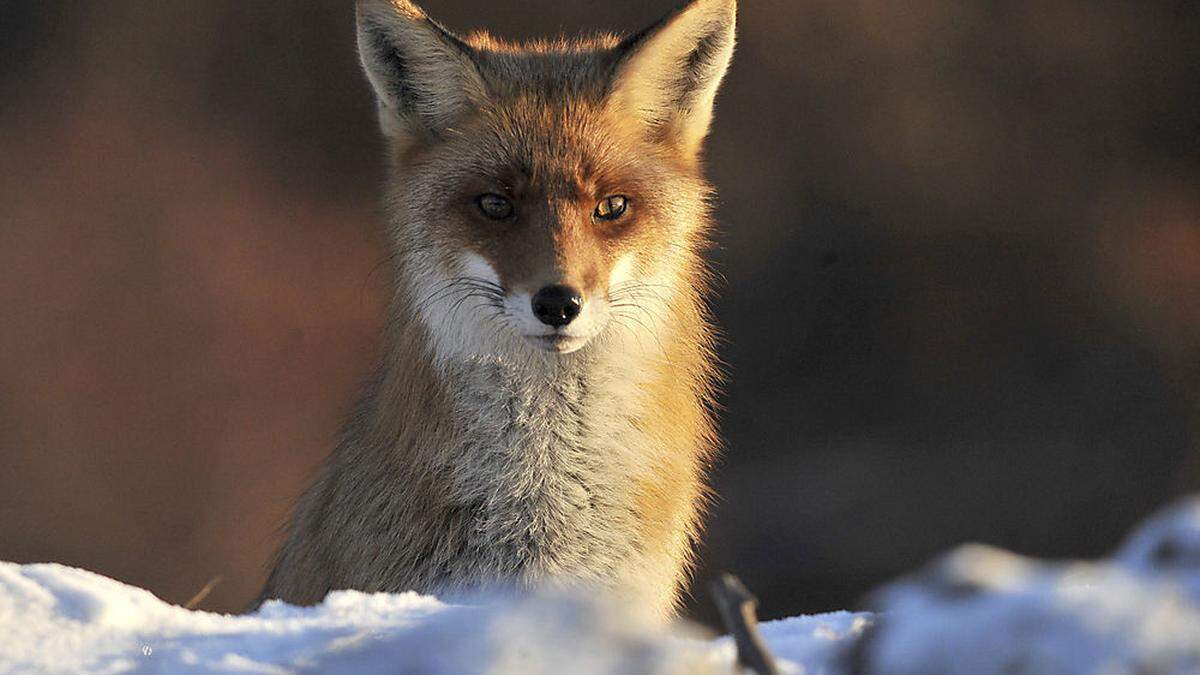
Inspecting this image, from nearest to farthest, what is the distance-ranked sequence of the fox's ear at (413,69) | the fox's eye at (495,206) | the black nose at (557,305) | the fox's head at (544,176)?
the black nose at (557,305) < the fox's head at (544,176) < the fox's eye at (495,206) < the fox's ear at (413,69)

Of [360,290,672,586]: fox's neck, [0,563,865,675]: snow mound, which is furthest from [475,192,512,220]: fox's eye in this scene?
[0,563,865,675]: snow mound

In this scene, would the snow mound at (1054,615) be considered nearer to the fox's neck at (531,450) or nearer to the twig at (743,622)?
the twig at (743,622)

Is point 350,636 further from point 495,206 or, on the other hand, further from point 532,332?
point 495,206

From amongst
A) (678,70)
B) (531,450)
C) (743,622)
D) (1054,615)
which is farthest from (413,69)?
(1054,615)

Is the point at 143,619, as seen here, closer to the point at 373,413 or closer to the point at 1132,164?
the point at 373,413

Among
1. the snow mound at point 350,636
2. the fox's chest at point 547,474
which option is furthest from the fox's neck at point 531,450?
the snow mound at point 350,636

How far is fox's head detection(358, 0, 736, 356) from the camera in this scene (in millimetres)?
3236

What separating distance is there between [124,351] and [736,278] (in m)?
4.07

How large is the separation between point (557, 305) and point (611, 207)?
43 cm

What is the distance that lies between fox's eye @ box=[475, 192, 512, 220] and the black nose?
32 centimetres

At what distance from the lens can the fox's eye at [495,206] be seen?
11.0ft

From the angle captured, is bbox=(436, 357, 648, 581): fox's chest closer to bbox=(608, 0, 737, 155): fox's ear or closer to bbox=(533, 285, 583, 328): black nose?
bbox=(533, 285, 583, 328): black nose

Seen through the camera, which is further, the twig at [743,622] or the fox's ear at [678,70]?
the fox's ear at [678,70]

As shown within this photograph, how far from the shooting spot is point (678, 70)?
3838mm
